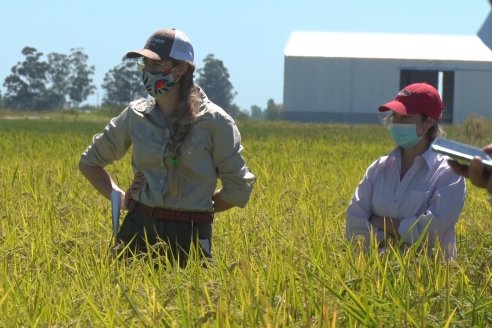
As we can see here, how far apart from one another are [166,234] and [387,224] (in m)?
0.86

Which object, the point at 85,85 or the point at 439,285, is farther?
the point at 85,85

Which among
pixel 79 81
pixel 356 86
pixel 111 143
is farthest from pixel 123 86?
pixel 111 143

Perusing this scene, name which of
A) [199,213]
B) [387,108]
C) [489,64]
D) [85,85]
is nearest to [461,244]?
[387,108]

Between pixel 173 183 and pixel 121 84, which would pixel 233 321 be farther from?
pixel 121 84

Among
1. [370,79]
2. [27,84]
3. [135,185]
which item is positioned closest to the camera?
[135,185]

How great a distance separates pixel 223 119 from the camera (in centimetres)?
472

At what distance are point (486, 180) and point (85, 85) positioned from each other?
13846 centimetres

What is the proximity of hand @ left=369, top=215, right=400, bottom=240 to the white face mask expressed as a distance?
0.95 m

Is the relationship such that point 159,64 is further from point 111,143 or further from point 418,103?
point 418,103

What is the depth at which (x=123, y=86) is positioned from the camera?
137375mm

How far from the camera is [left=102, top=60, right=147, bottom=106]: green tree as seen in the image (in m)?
135

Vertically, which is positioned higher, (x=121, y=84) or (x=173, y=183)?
(x=173, y=183)

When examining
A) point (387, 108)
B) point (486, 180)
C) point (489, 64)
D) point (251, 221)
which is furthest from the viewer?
point (489, 64)

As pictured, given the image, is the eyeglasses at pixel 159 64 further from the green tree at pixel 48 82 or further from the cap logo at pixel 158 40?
the green tree at pixel 48 82
